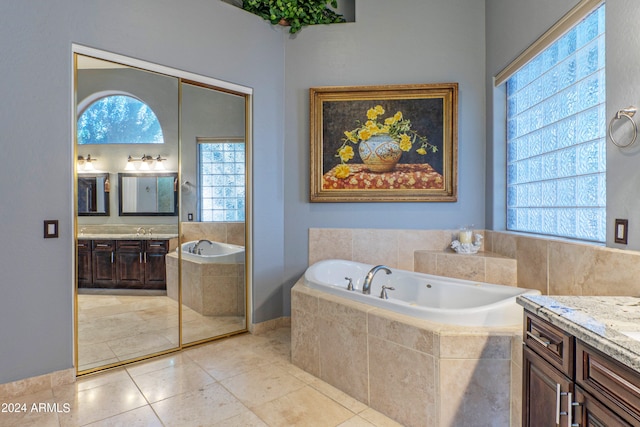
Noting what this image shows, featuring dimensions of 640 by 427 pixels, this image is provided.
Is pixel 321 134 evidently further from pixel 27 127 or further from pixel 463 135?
pixel 27 127

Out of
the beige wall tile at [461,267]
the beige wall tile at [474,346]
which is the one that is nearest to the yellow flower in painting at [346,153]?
the beige wall tile at [461,267]

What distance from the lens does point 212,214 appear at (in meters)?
3.01

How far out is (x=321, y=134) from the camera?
3.28 meters

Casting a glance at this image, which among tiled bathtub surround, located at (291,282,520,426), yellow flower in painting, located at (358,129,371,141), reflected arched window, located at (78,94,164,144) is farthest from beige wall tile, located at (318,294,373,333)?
reflected arched window, located at (78,94,164,144)

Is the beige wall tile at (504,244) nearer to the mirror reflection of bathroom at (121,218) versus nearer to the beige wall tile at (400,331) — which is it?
the beige wall tile at (400,331)

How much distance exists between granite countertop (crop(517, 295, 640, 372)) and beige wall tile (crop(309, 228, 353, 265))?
1987 millimetres

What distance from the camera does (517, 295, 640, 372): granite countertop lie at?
0.90 meters

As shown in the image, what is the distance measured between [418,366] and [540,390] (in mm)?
630

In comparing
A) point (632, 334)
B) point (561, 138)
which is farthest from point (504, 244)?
point (632, 334)

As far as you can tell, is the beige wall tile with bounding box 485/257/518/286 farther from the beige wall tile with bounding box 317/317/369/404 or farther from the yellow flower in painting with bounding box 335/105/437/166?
the beige wall tile with bounding box 317/317/369/404

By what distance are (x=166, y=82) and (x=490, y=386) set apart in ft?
9.78

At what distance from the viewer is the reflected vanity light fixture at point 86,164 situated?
93.2 inches

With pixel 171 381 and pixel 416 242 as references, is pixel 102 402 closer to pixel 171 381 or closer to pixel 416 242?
pixel 171 381

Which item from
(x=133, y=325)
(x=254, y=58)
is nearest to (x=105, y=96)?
(x=254, y=58)
